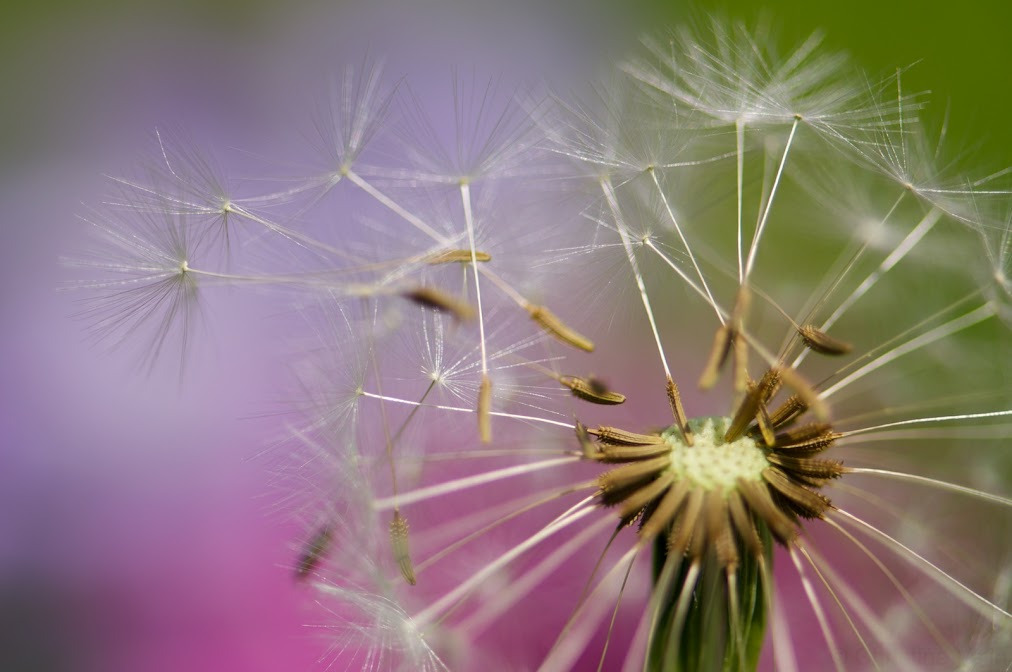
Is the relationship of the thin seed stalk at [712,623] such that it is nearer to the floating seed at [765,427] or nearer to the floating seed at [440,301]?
the floating seed at [765,427]

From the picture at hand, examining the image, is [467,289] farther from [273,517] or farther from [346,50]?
[346,50]

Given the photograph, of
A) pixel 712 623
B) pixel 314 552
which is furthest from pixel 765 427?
pixel 314 552

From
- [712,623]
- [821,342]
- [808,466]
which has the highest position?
[821,342]

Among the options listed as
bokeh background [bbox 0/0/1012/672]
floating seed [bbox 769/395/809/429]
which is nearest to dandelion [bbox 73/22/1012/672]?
floating seed [bbox 769/395/809/429]

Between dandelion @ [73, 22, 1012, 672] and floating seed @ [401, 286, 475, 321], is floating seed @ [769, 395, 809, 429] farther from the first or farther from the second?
floating seed @ [401, 286, 475, 321]

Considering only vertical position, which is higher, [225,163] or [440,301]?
[225,163]

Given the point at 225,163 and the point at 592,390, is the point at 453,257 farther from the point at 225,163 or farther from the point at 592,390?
the point at 225,163

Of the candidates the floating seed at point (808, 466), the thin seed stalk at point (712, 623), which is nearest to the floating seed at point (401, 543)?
the thin seed stalk at point (712, 623)
